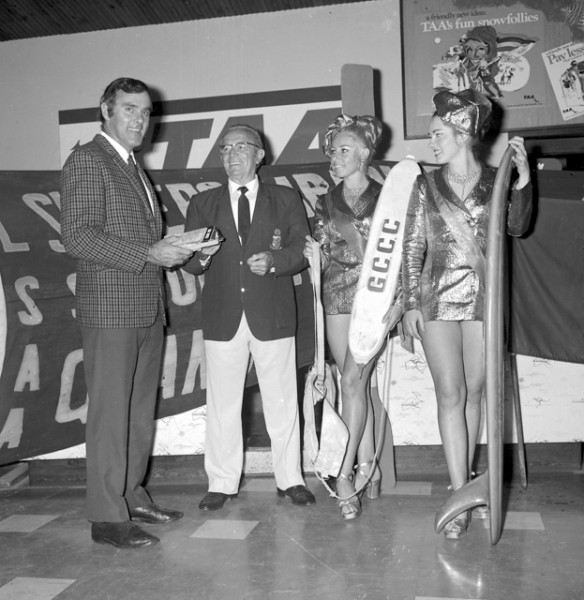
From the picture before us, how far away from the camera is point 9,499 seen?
3168 mm

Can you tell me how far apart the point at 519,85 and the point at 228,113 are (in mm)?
2214

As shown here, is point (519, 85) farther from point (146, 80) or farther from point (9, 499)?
point (9, 499)

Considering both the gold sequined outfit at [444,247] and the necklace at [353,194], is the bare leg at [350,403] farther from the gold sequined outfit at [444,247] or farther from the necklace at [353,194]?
the necklace at [353,194]

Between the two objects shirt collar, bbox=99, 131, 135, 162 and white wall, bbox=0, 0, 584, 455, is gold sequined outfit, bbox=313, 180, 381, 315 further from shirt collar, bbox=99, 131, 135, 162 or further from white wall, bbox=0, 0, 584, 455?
white wall, bbox=0, 0, 584, 455

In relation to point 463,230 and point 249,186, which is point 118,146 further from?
point 463,230

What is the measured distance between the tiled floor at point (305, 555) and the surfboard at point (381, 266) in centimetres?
68

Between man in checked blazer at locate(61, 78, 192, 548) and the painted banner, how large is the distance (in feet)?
1.50

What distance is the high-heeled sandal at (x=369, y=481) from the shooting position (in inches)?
111

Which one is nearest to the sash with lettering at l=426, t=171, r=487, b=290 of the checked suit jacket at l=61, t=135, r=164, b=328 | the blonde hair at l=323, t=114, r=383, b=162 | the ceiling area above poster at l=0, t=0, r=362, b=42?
the blonde hair at l=323, t=114, r=383, b=162

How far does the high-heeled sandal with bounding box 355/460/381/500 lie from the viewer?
111 inches

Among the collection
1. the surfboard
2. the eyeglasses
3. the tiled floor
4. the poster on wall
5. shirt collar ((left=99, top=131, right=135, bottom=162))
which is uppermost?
the poster on wall

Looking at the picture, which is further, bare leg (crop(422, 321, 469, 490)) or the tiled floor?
bare leg (crop(422, 321, 469, 490))

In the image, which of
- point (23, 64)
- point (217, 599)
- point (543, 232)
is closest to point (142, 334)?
point (217, 599)

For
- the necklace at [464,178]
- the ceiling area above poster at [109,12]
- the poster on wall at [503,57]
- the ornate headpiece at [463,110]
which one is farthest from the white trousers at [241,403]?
the ceiling area above poster at [109,12]
